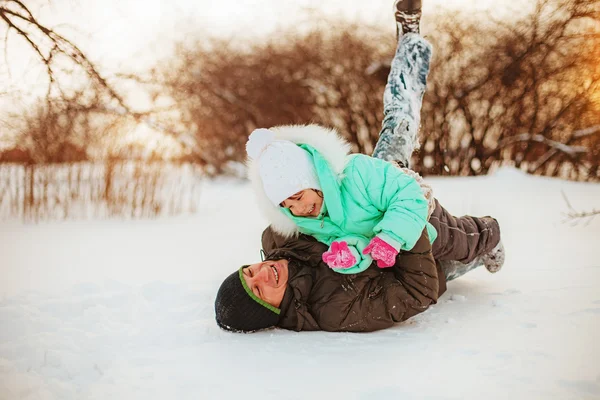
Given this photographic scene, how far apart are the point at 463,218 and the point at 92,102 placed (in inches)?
144

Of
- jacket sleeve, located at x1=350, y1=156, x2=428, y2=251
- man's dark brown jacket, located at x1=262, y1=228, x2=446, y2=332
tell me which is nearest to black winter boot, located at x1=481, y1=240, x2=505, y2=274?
man's dark brown jacket, located at x1=262, y1=228, x2=446, y2=332

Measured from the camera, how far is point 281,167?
1975 millimetres

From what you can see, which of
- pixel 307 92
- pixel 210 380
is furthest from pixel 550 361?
pixel 307 92

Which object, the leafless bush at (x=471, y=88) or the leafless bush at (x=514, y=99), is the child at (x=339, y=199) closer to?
the leafless bush at (x=471, y=88)

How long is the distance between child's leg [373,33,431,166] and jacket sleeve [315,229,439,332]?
1159 mm

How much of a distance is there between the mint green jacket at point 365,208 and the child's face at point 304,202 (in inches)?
1.6

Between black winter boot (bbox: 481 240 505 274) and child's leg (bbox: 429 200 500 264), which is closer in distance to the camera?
child's leg (bbox: 429 200 500 264)

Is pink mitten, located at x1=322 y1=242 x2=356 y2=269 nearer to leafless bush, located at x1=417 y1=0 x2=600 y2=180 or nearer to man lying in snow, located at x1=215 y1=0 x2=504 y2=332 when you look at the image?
man lying in snow, located at x1=215 y1=0 x2=504 y2=332

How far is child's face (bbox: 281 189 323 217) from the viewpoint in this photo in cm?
203

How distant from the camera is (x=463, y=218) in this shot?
249 centimetres

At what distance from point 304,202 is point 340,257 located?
29 cm

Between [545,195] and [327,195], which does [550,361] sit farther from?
[545,195]

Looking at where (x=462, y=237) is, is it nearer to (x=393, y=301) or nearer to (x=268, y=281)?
(x=393, y=301)

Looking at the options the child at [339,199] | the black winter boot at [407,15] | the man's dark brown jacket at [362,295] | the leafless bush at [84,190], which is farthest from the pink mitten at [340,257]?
the leafless bush at [84,190]
